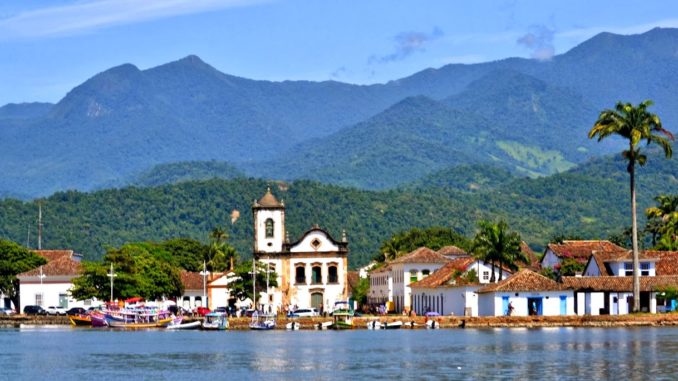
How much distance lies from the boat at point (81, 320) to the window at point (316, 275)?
80.6ft

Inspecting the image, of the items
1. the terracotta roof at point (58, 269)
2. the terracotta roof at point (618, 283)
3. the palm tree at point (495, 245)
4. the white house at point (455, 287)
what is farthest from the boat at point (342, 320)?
the terracotta roof at point (58, 269)

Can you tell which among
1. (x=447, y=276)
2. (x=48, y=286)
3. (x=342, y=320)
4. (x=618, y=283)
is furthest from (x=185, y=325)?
(x=618, y=283)

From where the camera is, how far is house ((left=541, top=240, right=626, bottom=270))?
5477 inches

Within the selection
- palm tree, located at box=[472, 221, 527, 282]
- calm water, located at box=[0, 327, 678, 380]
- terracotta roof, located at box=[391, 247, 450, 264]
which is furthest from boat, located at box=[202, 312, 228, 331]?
terracotta roof, located at box=[391, 247, 450, 264]

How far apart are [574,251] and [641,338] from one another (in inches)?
2077

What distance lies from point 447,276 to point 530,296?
14246 millimetres

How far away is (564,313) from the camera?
114000 millimetres

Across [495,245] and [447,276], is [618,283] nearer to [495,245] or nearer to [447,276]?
[495,245]

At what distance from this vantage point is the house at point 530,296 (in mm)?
112250

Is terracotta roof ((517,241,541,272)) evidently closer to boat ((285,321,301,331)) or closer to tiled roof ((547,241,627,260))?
tiled roof ((547,241,627,260))

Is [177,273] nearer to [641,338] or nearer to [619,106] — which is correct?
[619,106]

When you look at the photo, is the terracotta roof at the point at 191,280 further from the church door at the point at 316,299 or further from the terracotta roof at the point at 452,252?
the terracotta roof at the point at 452,252

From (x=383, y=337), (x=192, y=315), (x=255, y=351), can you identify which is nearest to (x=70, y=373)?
(x=255, y=351)

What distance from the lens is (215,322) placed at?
405 ft
